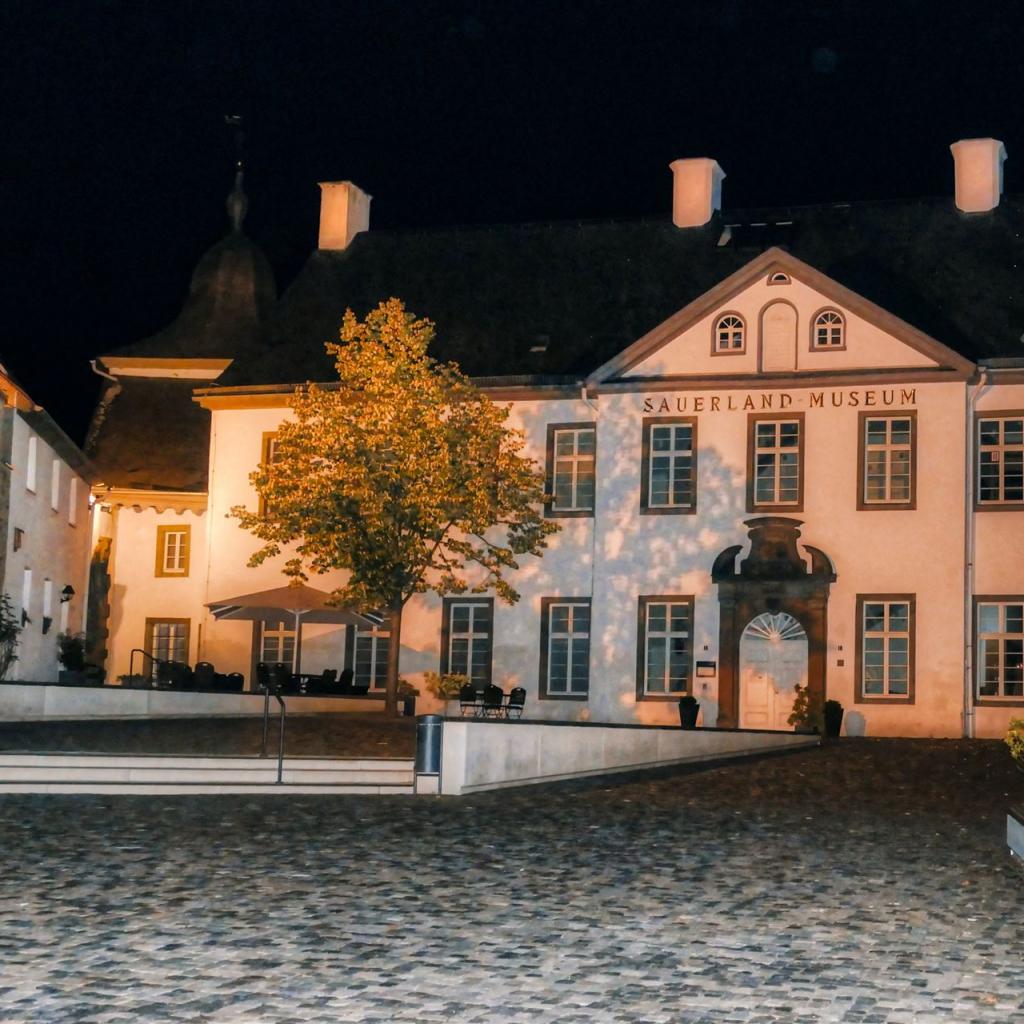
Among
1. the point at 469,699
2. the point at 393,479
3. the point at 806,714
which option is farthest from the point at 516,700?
the point at 806,714

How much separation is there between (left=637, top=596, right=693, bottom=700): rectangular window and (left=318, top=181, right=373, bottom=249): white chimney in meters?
12.3

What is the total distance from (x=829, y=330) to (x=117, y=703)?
14107 millimetres

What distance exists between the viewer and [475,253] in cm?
4062

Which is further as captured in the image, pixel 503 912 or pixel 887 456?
pixel 887 456

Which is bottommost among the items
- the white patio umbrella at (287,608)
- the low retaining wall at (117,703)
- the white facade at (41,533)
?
the low retaining wall at (117,703)

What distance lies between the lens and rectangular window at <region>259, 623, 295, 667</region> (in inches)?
1491

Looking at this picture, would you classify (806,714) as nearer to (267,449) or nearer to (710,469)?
(710,469)

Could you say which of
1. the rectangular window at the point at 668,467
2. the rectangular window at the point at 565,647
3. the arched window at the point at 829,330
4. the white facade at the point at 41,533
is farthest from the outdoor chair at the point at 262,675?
the arched window at the point at 829,330

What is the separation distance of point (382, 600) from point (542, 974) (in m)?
24.0

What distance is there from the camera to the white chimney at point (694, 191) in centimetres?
3903

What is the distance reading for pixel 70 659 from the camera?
37.8 meters

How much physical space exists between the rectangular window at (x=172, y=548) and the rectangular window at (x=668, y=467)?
1104 cm

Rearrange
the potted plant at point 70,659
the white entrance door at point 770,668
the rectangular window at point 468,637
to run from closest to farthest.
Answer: the white entrance door at point 770,668 → the rectangular window at point 468,637 → the potted plant at point 70,659

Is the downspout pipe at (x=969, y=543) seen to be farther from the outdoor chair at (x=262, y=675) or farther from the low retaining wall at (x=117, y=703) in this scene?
the outdoor chair at (x=262, y=675)
